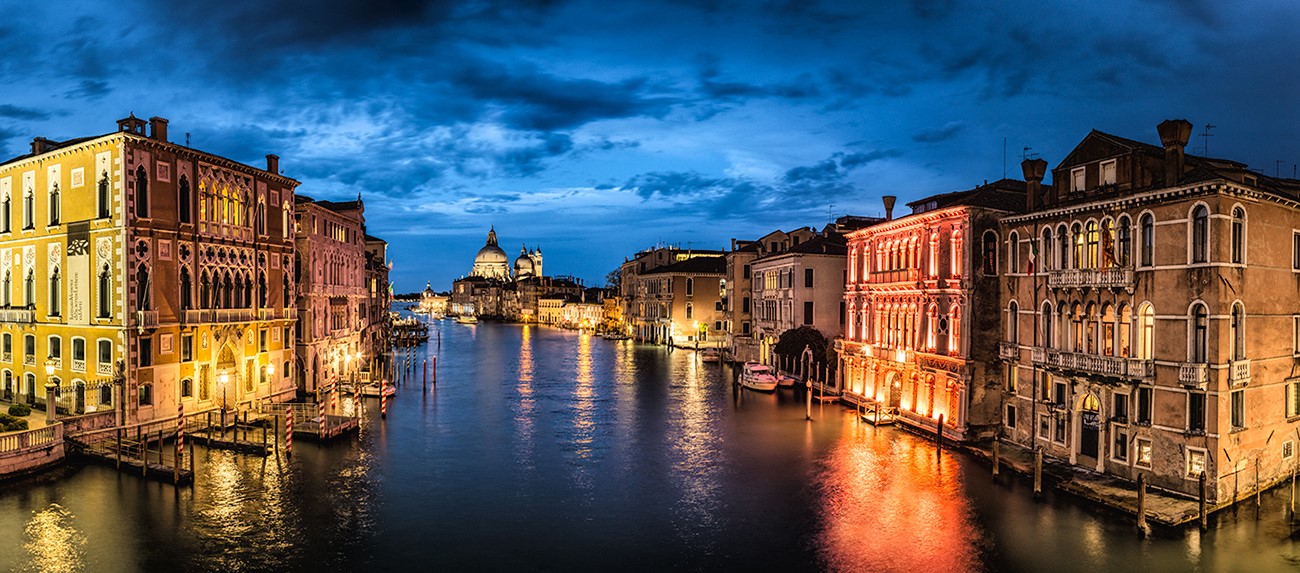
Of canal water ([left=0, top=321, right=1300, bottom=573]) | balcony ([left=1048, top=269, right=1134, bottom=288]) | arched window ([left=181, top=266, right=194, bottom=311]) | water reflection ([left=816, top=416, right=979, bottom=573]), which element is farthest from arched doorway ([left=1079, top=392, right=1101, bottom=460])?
arched window ([left=181, top=266, right=194, bottom=311])

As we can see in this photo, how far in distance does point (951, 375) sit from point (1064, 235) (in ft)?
25.9

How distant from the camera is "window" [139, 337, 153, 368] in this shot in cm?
2979

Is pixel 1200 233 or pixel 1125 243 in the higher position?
pixel 1200 233

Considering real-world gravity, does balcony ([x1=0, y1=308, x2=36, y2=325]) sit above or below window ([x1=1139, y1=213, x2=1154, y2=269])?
below

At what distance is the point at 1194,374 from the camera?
861 inches

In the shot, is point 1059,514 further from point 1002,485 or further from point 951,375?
point 951,375

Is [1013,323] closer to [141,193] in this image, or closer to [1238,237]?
[1238,237]

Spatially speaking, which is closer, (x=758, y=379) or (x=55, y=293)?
(x=55, y=293)

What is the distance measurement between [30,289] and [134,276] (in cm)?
768

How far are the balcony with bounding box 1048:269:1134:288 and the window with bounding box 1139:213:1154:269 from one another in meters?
0.55

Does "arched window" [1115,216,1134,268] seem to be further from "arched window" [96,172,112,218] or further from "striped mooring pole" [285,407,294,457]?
"arched window" [96,172,112,218]

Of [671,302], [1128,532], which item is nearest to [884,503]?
[1128,532]

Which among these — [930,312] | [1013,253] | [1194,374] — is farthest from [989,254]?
[1194,374]

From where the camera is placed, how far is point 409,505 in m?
22.8
